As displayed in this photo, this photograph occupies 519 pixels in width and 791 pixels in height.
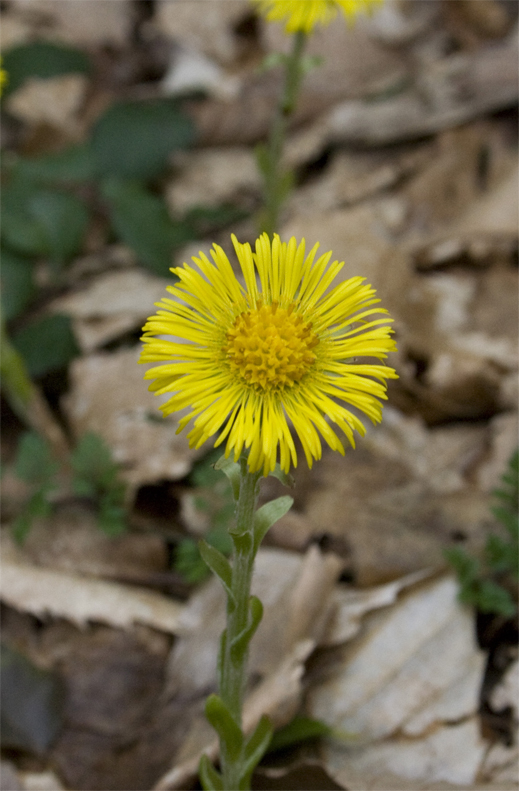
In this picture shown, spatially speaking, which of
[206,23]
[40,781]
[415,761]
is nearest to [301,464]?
[415,761]

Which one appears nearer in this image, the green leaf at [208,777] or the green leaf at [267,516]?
the green leaf at [267,516]

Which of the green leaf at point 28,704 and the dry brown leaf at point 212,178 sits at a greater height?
the dry brown leaf at point 212,178

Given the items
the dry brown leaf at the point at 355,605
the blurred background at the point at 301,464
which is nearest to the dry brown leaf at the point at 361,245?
the blurred background at the point at 301,464

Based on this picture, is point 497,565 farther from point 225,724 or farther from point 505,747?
point 225,724

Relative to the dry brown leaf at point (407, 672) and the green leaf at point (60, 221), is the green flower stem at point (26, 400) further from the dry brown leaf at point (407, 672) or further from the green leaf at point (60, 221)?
the dry brown leaf at point (407, 672)

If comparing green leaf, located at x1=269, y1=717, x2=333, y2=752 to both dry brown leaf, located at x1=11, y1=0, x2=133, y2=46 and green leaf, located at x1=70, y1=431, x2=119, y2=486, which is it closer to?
green leaf, located at x1=70, y1=431, x2=119, y2=486

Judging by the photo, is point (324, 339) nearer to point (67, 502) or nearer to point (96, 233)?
point (67, 502)

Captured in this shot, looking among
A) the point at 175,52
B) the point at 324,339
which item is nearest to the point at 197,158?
the point at 175,52
